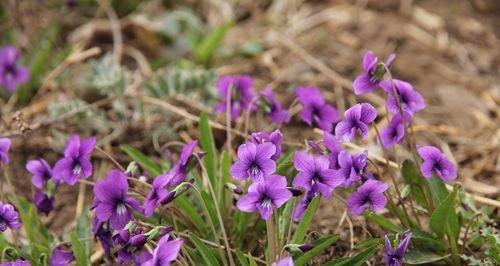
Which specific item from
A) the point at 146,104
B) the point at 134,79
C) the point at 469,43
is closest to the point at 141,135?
the point at 146,104

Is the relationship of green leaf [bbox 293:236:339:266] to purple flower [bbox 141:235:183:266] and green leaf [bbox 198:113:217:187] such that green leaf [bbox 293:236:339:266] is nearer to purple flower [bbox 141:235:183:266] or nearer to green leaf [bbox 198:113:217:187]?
purple flower [bbox 141:235:183:266]

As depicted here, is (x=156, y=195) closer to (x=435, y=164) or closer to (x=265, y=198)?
(x=265, y=198)

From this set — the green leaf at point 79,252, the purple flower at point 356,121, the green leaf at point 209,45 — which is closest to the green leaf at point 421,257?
the purple flower at point 356,121

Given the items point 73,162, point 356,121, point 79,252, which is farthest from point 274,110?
point 79,252

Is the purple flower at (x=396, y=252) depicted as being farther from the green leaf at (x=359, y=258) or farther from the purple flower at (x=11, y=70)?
A: the purple flower at (x=11, y=70)

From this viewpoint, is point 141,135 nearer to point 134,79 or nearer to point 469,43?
point 134,79
